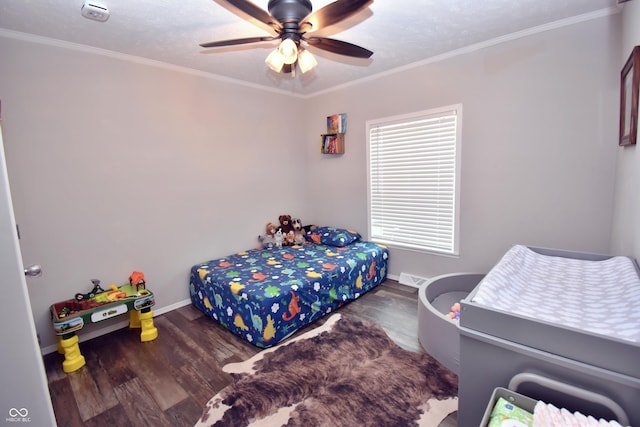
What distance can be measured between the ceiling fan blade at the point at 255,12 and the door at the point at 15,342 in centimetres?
112

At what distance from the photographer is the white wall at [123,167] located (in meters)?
2.24

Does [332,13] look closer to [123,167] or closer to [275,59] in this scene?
[275,59]

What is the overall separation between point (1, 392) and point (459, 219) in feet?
10.8

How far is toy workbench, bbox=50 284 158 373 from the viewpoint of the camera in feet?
7.04

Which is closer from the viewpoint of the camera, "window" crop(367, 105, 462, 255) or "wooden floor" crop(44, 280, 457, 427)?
"wooden floor" crop(44, 280, 457, 427)

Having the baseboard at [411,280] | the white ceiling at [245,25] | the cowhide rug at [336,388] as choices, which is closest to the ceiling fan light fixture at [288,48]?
the white ceiling at [245,25]

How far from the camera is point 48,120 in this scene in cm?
229

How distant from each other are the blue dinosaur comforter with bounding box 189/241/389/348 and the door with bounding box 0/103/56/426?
1327mm

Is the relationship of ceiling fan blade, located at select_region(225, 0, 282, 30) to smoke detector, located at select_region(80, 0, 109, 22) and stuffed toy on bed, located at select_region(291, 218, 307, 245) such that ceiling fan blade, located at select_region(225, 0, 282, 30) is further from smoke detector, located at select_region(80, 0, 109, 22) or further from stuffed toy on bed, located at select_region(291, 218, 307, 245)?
stuffed toy on bed, located at select_region(291, 218, 307, 245)

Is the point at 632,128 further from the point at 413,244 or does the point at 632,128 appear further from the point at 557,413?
the point at 413,244

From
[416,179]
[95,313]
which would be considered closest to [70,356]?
[95,313]

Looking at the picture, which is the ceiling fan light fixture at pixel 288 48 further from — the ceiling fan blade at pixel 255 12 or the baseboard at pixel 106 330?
the baseboard at pixel 106 330

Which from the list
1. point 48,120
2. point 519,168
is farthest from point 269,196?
point 519,168

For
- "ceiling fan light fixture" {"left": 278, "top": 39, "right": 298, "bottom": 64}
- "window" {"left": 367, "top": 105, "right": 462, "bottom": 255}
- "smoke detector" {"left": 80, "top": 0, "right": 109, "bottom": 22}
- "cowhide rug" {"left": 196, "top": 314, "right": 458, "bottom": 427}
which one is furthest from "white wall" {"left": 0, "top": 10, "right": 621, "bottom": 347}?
"ceiling fan light fixture" {"left": 278, "top": 39, "right": 298, "bottom": 64}
